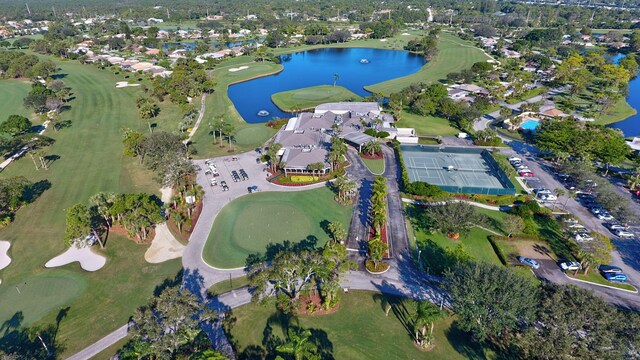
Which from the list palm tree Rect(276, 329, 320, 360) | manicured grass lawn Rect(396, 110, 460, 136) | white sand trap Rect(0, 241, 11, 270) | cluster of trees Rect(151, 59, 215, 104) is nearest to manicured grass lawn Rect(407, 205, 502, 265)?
palm tree Rect(276, 329, 320, 360)

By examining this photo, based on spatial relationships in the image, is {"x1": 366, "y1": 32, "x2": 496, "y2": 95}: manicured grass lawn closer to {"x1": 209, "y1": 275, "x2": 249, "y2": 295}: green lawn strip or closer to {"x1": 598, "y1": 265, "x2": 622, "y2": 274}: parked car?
{"x1": 598, "y1": 265, "x2": 622, "y2": 274}: parked car

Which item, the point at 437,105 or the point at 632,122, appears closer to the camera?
the point at 632,122

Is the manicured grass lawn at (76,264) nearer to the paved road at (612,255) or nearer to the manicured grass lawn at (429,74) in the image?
the paved road at (612,255)

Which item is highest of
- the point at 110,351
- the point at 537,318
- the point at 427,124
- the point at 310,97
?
the point at 537,318

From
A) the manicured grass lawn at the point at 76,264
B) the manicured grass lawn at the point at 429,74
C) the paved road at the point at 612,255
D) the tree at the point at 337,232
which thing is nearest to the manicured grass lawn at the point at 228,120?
the manicured grass lawn at the point at 76,264

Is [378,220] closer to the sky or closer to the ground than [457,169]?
closer to the sky

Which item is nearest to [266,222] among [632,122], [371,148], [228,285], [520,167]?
[228,285]

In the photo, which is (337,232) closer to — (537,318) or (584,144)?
(537,318)
